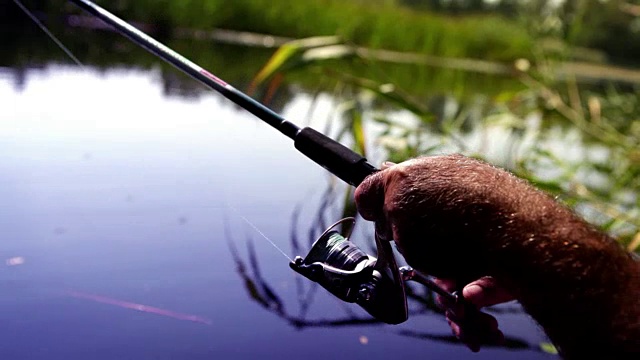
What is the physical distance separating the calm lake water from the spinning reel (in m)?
0.67

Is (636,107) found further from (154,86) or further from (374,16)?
(374,16)

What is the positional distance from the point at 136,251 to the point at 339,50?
0.97 metres

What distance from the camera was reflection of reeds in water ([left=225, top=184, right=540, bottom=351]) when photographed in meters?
2.27

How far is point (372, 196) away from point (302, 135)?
0.24 meters

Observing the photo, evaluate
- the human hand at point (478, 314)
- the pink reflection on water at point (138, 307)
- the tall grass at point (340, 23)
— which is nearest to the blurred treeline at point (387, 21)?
the tall grass at point (340, 23)

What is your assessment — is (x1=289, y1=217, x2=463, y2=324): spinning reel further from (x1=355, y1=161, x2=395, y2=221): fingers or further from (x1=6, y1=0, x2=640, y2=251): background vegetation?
(x1=6, y1=0, x2=640, y2=251): background vegetation

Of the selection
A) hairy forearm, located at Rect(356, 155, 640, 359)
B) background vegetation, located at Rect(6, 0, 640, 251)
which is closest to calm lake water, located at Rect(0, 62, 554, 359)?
background vegetation, located at Rect(6, 0, 640, 251)

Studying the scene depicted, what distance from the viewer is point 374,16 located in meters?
12.6

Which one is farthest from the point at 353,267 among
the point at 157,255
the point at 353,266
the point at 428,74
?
the point at 428,74

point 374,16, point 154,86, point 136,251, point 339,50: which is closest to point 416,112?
point 339,50

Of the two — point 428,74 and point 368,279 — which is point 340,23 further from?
point 368,279

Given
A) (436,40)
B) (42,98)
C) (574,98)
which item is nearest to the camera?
(42,98)

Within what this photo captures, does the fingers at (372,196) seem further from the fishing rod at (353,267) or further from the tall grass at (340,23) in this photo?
the tall grass at (340,23)

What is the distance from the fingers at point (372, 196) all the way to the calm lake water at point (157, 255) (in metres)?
0.76
